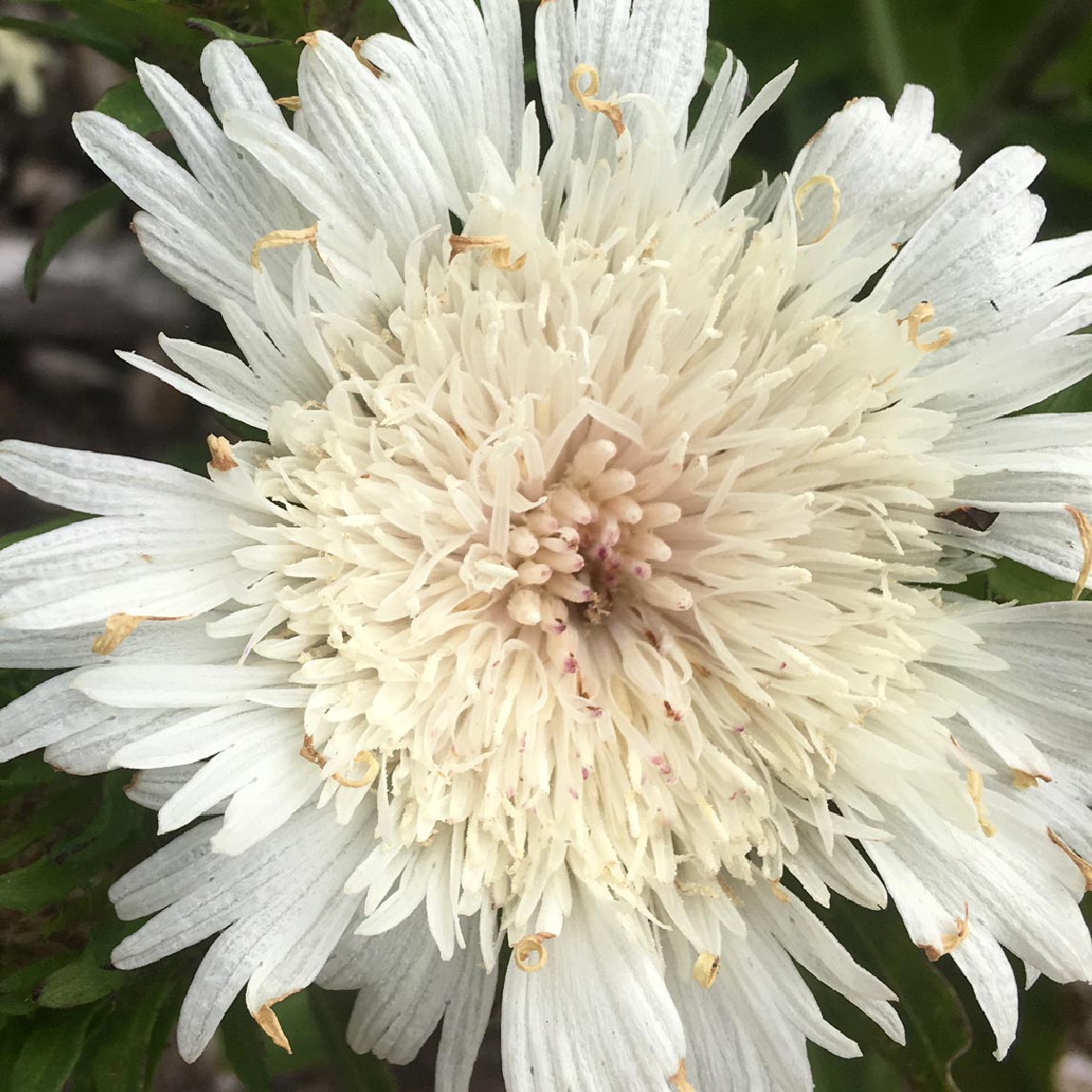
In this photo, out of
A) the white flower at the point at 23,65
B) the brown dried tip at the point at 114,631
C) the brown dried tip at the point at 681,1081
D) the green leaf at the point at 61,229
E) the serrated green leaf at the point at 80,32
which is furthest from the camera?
the white flower at the point at 23,65

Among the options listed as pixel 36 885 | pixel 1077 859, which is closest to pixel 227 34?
pixel 36 885

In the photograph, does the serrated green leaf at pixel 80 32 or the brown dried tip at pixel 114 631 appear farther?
the serrated green leaf at pixel 80 32

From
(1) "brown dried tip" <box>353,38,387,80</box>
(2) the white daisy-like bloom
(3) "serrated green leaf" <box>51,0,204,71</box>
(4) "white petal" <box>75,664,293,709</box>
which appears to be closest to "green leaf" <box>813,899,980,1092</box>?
(2) the white daisy-like bloom

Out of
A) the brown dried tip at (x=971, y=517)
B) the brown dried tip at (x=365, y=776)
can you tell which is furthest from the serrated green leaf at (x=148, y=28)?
the brown dried tip at (x=971, y=517)

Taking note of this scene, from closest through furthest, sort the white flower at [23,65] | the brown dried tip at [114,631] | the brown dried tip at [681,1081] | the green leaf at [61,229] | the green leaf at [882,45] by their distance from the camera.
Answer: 1. the brown dried tip at [114,631]
2. the brown dried tip at [681,1081]
3. the green leaf at [61,229]
4. the green leaf at [882,45]
5. the white flower at [23,65]

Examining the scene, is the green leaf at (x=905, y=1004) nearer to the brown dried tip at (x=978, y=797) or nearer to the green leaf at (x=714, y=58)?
the brown dried tip at (x=978, y=797)

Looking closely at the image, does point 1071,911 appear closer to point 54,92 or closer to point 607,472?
point 607,472
